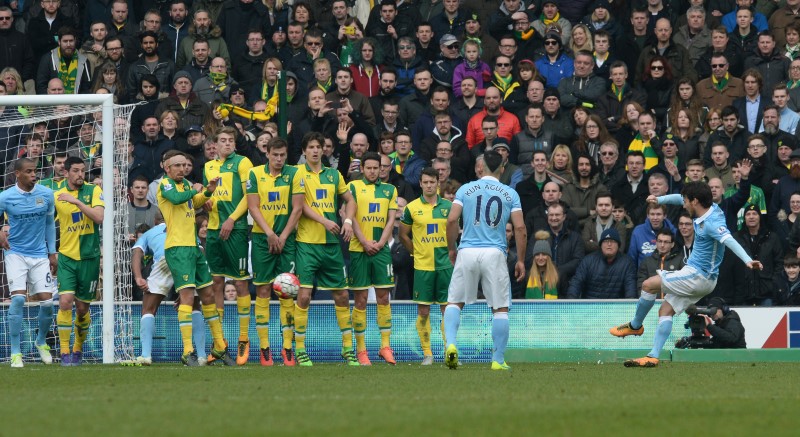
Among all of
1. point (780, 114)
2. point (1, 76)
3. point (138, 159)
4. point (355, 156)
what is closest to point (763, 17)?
point (780, 114)

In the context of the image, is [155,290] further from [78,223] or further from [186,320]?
[78,223]

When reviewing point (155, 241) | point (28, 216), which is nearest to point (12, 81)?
point (28, 216)

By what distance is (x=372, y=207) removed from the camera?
1647cm

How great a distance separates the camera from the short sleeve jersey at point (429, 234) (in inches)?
650

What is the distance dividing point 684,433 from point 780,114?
13.1 meters

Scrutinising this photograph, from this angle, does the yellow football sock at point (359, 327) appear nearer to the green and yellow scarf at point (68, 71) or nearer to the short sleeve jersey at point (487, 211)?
the short sleeve jersey at point (487, 211)

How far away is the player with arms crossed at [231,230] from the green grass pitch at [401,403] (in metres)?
2.59

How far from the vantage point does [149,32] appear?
22.1 m

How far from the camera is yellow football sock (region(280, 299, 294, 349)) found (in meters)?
15.9

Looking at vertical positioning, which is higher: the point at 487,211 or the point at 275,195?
the point at 275,195

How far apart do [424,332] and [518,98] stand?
592cm

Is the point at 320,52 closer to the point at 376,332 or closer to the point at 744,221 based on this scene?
the point at 376,332

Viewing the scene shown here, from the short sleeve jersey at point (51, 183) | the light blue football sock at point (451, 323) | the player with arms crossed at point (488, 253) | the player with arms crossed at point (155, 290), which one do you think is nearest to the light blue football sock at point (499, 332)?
the player with arms crossed at point (488, 253)

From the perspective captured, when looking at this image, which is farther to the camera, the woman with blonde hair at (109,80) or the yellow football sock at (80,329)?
the woman with blonde hair at (109,80)
